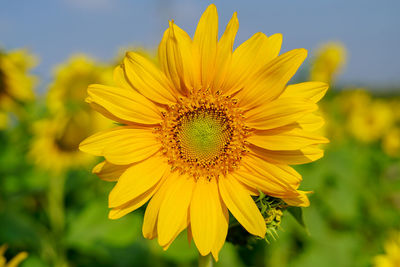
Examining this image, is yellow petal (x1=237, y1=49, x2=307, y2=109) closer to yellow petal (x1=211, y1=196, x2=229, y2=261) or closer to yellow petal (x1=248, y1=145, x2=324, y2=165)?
yellow petal (x1=248, y1=145, x2=324, y2=165)

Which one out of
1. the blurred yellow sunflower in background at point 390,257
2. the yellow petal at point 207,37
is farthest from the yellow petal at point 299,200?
the blurred yellow sunflower in background at point 390,257

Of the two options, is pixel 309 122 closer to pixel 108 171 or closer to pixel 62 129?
pixel 108 171

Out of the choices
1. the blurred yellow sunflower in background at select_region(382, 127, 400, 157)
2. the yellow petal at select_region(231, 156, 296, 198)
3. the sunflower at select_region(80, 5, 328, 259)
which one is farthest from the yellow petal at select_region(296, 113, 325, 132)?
the blurred yellow sunflower in background at select_region(382, 127, 400, 157)

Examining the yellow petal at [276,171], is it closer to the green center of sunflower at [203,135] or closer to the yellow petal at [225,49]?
the green center of sunflower at [203,135]

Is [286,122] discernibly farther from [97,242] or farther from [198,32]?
[97,242]

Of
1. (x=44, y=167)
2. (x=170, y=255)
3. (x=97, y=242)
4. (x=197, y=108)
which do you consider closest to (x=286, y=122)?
(x=197, y=108)

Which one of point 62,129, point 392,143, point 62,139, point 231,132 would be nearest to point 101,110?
point 231,132
